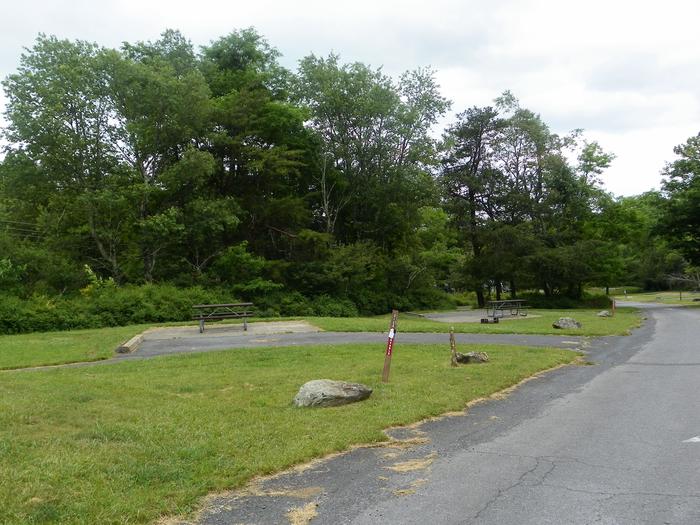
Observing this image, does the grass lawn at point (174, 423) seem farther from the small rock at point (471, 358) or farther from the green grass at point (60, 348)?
the green grass at point (60, 348)

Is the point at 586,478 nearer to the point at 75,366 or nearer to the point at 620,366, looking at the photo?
the point at 620,366

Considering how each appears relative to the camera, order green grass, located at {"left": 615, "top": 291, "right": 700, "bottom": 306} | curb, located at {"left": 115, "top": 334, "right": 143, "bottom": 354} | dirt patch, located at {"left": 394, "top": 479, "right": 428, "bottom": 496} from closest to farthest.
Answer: dirt patch, located at {"left": 394, "top": 479, "right": 428, "bottom": 496}
curb, located at {"left": 115, "top": 334, "right": 143, "bottom": 354}
green grass, located at {"left": 615, "top": 291, "right": 700, "bottom": 306}

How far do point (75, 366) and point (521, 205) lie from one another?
3835cm

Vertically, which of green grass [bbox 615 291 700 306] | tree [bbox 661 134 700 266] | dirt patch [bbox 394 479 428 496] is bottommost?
dirt patch [bbox 394 479 428 496]

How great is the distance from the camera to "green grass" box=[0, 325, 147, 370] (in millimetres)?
12484

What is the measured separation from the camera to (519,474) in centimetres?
477

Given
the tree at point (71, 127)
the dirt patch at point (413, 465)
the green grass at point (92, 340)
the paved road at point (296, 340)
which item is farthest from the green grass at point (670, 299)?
the dirt patch at point (413, 465)

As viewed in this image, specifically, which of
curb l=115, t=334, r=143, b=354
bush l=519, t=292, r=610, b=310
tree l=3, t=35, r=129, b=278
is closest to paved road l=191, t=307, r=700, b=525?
curb l=115, t=334, r=143, b=354

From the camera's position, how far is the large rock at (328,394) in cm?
731

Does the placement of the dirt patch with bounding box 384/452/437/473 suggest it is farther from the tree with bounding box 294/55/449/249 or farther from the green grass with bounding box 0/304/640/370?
the tree with bounding box 294/55/449/249

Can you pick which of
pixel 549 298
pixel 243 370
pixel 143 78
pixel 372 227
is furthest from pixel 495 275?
pixel 243 370

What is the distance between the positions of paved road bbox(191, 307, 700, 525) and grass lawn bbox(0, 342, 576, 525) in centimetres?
39

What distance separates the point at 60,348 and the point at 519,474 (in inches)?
539

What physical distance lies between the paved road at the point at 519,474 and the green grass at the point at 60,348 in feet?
30.7
